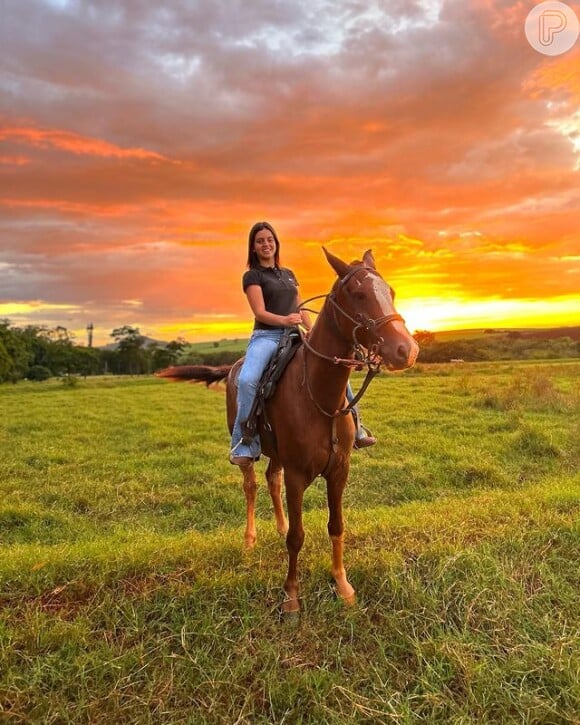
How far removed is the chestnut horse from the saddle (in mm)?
65

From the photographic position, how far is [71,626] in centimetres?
405

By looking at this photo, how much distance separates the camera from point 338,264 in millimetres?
3979

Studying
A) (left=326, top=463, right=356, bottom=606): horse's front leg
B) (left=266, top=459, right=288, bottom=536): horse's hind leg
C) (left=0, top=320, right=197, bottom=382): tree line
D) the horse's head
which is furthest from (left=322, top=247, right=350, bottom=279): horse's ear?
(left=0, top=320, right=197, bottom=382): tree line

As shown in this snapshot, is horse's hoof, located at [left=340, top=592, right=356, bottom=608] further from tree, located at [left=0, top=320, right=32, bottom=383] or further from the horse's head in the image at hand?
tree, located at [left=0, top=320, right=32, bottom=383]

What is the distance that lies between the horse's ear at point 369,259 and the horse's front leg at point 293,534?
1.89 metres

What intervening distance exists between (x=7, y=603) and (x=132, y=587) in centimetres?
105

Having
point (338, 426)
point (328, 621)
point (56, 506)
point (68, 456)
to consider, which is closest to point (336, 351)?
point (338, 426)

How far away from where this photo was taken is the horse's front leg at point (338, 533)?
4.54 meters

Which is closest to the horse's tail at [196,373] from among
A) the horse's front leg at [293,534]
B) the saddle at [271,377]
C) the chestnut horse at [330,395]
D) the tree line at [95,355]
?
the saddle at [271,377]

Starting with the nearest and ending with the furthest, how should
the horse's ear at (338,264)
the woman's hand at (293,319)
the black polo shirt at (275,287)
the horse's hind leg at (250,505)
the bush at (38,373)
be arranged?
the horse's ear at (338,264), the woman's hand at (293,319), the black polo shirt at (275,287), the horse's hind leg at (250,505), the bush at (38,373)

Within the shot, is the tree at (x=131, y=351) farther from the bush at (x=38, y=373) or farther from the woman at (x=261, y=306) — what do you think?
the woman at (x=261, y=306)

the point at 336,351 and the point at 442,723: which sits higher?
the point at 336,351

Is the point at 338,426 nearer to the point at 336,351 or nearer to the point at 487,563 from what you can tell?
the point at 336,351

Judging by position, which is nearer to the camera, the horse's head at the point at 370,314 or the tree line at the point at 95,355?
the horse's head at the point at 370,314
